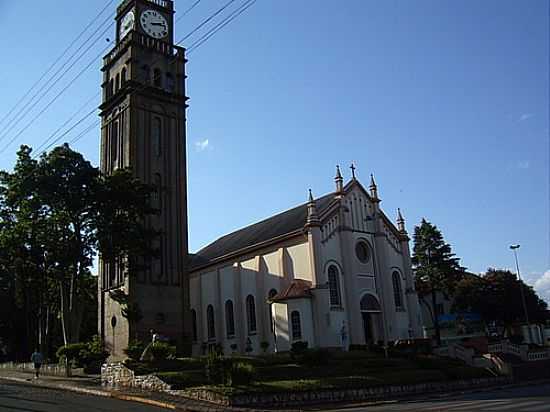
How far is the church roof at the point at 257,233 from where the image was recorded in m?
50.2

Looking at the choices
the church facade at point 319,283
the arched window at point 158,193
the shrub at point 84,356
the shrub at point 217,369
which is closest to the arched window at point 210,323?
the church facade at point 319,283

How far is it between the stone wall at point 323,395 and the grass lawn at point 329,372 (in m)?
0.25

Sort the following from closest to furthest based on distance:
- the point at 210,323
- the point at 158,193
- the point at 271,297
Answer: the point at 158,193 → the point at 271,297 → the point at 210,323

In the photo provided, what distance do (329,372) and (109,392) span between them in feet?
35.7

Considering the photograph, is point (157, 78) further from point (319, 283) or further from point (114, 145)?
point (319, 283)

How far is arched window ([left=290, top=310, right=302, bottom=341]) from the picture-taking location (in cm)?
4400

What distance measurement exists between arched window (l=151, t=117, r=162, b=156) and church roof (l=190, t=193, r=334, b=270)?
1175 centimetres

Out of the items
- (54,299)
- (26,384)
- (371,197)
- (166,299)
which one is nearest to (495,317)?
(371,197)

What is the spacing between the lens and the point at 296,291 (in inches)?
1747

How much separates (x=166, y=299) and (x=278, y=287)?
30.5 ft

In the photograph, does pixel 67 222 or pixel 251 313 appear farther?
pixel 251 313

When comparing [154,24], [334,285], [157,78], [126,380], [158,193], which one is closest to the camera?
[126,380]

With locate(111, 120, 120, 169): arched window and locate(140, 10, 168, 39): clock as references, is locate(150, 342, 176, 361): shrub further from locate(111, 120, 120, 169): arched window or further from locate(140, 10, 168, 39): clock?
locate(140, 10, 168, 39): clock

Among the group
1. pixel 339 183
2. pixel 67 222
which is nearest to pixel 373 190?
pixel 339 183
